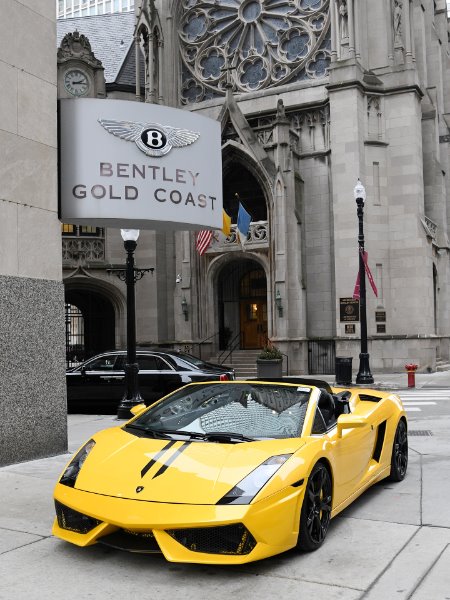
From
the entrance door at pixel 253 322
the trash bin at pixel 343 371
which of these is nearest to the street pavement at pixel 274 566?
the trash bin at pixel 343 371

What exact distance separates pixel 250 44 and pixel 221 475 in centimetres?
3124

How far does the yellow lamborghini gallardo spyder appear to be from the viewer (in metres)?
4.54

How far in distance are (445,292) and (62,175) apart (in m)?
26.5

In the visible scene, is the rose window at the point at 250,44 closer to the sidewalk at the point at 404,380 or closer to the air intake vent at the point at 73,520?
the sidewalk at the point at 404,380

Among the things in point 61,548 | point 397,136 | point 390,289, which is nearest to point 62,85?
point 397,136

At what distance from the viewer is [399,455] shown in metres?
7.67

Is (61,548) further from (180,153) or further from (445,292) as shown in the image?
(445,292)

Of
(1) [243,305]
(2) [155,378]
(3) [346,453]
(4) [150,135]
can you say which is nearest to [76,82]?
(1) [243,305]

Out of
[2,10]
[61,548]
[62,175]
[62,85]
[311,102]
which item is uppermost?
[62,85]

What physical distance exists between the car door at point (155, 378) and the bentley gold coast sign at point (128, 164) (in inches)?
204

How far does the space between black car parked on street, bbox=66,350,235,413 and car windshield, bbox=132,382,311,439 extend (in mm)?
8101

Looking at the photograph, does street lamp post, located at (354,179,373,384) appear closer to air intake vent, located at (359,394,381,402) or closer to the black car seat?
air intake vent, located at (359,394,381,402)

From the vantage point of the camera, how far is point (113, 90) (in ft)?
114

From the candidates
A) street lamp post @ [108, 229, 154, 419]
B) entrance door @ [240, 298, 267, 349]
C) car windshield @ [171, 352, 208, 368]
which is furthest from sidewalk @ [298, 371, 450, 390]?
street lamp post @ [108, 229, 154, 419]
